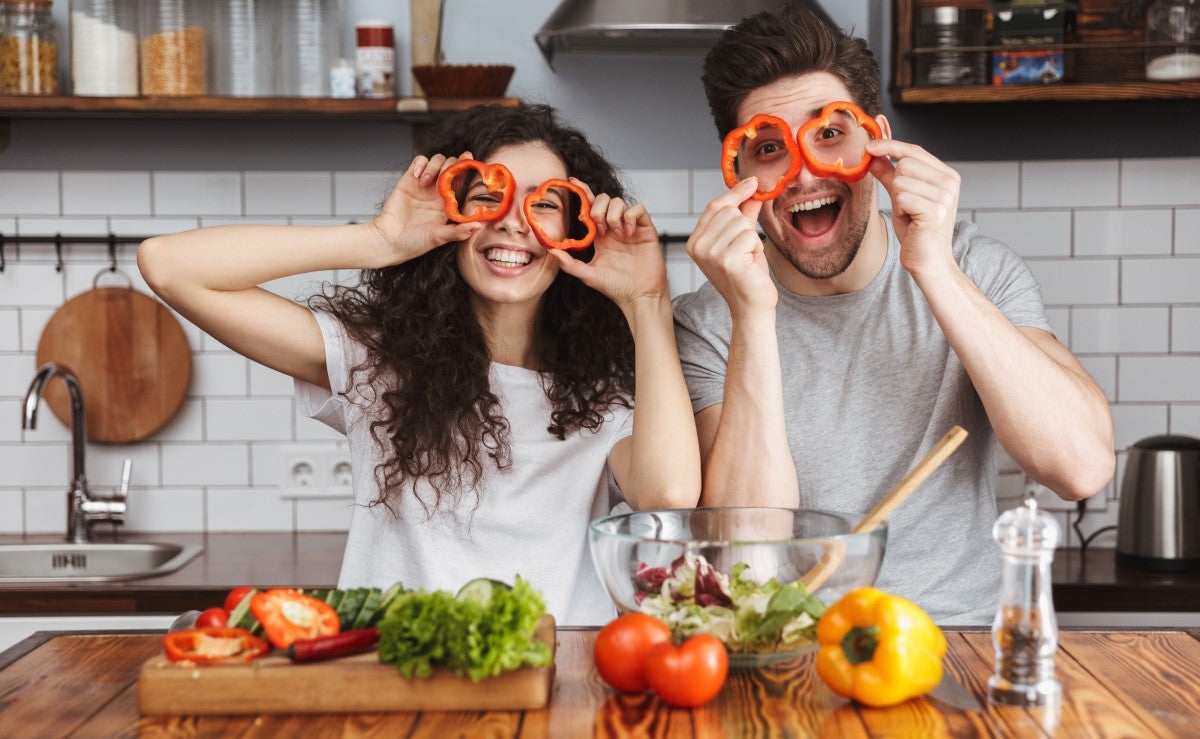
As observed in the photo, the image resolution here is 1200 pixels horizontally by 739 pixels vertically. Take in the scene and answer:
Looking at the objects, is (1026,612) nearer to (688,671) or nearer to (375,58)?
(688,671)

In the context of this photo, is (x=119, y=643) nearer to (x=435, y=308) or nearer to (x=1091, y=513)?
(x=435, y=308)

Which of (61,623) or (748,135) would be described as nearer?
(748,135)

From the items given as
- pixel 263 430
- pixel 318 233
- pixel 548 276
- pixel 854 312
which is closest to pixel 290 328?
pixel 318 233

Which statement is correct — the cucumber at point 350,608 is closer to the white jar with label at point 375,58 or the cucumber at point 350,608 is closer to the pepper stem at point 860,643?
the pepper stem at point 860,643

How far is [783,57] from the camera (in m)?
1.85

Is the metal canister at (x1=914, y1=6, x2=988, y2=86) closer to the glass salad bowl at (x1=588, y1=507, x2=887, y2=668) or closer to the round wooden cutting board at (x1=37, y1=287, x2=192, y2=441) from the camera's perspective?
the glass salad bowl at (x1=588, y1=507, x2=887, y2=668)

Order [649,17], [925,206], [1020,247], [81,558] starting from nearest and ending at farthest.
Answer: [925,206]
[649,17]
[81,558]
[1020,247]

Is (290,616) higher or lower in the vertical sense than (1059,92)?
lower

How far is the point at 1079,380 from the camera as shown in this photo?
5.59ft

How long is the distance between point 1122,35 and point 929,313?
1.22 m

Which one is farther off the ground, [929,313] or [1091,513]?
[929,313]

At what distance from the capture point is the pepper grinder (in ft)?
3.63

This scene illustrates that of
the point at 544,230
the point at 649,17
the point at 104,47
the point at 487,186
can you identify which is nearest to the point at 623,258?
the point at 544,230

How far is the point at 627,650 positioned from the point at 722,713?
0.10m
